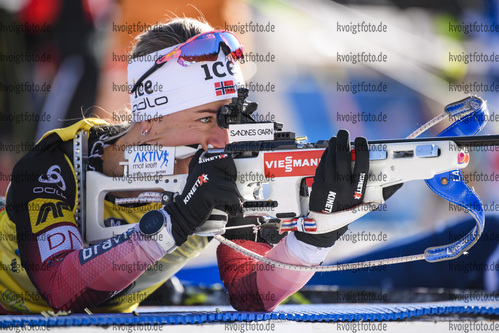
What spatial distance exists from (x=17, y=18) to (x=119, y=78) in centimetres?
73

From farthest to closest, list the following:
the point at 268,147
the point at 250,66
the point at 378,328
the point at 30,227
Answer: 1. the point at 250,66
2. the point at 30,227
3. the point at 268,147
4. the point at 378,328

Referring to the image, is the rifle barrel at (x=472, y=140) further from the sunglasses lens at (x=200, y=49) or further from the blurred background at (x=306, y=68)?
the blurred background at (x=306, y=68)

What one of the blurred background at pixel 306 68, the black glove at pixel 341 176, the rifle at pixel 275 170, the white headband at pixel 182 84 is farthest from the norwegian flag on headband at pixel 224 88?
the blurred background at pixel 306 68

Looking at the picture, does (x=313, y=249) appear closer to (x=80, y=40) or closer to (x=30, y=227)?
(x=30, y=227)

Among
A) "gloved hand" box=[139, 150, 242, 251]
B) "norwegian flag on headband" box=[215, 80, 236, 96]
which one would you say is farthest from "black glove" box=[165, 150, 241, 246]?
"norwegian flag on headband" box=[215, 80, 236, 96]

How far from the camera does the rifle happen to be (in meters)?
1.97

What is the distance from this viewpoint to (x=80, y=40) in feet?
12.7

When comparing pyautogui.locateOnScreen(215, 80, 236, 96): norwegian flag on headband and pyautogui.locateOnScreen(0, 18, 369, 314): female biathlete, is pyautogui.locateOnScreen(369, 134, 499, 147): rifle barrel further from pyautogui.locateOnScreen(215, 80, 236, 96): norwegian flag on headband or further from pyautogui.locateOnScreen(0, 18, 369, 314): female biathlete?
pyautogui.locateOnScreen(215, 80, 236, 96): norwegian flag on headband

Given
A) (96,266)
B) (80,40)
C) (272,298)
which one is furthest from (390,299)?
(80,40)

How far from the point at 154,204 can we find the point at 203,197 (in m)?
0.58

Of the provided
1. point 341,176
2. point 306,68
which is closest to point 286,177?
point 341,176

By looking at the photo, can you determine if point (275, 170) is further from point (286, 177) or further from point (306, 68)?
point (306, 68)

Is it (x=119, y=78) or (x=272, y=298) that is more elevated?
(x=119, y=78)

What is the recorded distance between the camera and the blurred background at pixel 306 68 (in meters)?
3.50
